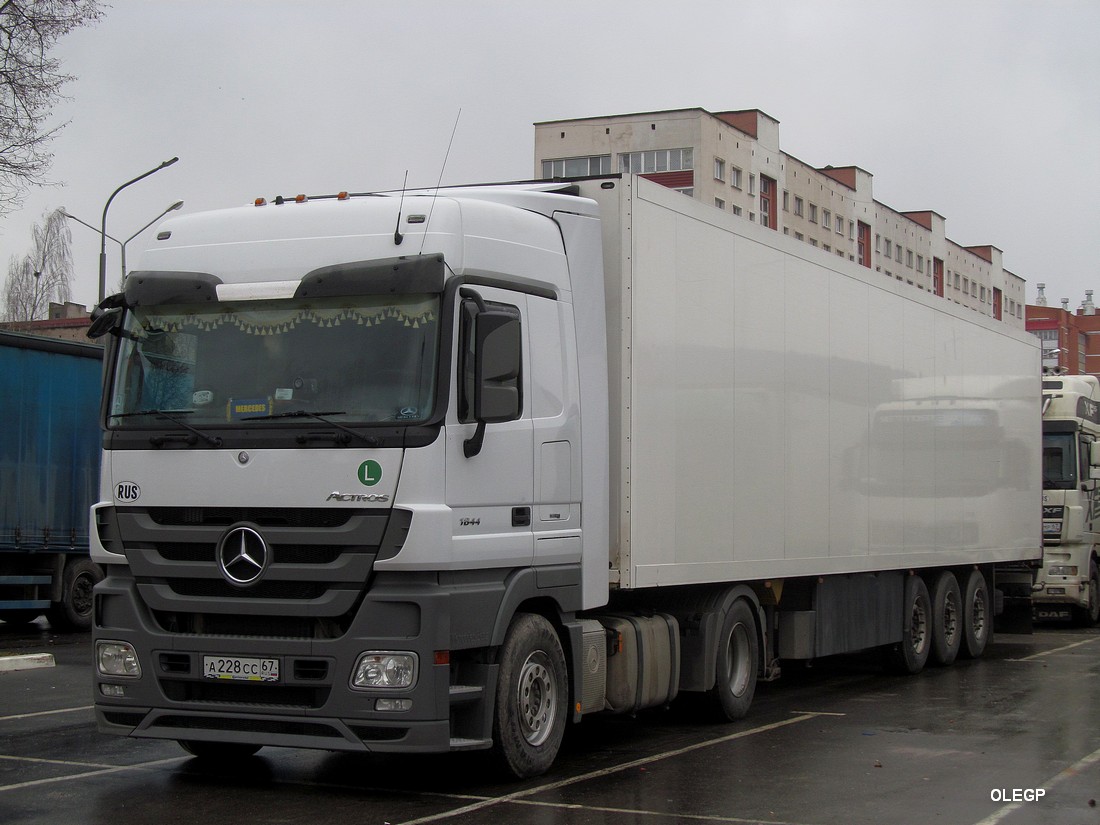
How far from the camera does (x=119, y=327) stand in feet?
28.0

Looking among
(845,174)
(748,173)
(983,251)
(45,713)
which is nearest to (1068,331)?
(983,251)

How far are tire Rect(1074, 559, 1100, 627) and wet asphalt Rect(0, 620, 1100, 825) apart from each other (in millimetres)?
10722

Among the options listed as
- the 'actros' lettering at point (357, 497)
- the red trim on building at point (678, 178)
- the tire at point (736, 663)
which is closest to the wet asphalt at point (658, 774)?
the tire at point (736, 663)

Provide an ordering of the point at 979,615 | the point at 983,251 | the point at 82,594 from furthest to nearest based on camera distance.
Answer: the point at 983,251 → the point at 82,594 → the point at 979,615

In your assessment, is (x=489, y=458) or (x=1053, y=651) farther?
(x=1053, y=651)

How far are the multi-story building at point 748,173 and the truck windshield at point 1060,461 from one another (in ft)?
110

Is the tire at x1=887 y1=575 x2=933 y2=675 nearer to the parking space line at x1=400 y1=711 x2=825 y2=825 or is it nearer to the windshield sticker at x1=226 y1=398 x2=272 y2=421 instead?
the parking space line at x1=400 y1=711 x2=825 y2=825

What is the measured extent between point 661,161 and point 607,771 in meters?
58.3

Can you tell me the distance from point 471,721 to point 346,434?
1.75 m

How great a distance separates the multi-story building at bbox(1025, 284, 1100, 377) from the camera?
4505 inches

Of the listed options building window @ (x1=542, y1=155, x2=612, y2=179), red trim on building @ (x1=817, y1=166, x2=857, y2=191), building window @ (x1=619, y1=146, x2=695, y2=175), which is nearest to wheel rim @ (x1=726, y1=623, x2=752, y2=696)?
building window @ (x1=619, y1=146, x2=695, y2=175)

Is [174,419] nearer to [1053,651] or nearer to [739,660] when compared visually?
[739,660]

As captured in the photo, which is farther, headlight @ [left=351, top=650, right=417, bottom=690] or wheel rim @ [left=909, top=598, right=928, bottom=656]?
wheel rim @ [left=909, top=598, right=928, bottom=656]

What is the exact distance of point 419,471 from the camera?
7.68 meters
